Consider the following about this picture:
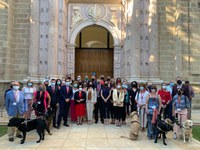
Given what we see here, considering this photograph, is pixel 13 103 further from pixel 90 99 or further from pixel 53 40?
pixel 53 40

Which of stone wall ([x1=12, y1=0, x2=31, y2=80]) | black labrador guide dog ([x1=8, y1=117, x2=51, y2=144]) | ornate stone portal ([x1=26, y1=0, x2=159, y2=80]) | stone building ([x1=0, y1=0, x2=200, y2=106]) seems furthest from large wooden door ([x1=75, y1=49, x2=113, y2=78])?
black labrador guide dog ([x1=8, y1=117, x2=51, y2=144])

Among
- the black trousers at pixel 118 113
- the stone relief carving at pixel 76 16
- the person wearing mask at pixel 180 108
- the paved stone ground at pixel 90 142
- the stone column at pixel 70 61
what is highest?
the stone relief carving at pixel 76 16

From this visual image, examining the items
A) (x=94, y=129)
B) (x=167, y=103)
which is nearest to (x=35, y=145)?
(x=94, y=129)

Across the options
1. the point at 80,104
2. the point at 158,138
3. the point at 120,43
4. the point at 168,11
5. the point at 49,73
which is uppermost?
the point at 168,11

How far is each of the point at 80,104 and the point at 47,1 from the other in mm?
7086

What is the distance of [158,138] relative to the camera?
7.82 metres

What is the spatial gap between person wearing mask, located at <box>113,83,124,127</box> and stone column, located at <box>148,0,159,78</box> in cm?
A: 427

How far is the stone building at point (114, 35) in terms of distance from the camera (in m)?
13.5

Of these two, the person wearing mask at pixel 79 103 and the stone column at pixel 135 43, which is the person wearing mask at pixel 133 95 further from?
the stone column at pixel 135 43

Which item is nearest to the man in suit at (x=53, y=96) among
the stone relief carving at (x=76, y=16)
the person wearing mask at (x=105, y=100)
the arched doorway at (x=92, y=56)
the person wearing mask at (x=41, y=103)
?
the person wearing mask at (x=41, y=103)

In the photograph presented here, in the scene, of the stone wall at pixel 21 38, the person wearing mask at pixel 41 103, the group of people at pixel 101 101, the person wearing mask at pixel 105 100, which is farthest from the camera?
the stone wall at pixel 21 38

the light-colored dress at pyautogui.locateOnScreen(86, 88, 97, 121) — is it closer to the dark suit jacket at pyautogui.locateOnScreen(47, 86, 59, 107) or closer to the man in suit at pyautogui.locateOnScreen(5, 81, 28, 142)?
the dark suit jacket at pyautogui.locateOnScreen(47, 86, 59, 107)

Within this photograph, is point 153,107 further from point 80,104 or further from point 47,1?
point 47,1

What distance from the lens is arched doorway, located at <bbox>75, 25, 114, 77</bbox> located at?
1641 cm
